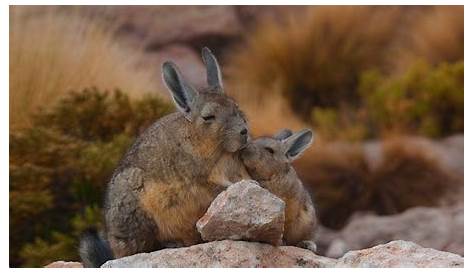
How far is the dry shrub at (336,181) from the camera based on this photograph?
14715 mm

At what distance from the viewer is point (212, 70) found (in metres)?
7.09

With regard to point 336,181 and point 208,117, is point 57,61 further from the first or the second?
point 208,117

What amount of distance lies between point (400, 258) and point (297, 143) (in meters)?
1.04

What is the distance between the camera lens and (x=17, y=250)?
11.8 meters

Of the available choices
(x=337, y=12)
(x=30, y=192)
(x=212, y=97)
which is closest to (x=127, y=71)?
(x=30, y=192)

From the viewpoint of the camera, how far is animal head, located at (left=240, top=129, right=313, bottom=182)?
7.24 m

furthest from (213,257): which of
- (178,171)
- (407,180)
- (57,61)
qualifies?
(407,180)

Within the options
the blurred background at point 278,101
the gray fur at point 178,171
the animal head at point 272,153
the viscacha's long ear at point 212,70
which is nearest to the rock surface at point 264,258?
the gray fur at point 178,171

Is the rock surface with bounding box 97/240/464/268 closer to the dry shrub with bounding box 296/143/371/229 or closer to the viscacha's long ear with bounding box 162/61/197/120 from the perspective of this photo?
the viscacha's long ear with bounding box 162/61/197/120

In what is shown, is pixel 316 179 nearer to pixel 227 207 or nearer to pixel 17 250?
pixel 17 250

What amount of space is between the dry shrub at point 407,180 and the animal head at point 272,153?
738 centimetres

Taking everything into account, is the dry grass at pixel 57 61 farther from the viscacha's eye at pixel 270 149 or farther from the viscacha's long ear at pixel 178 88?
the viscacha's long ear at pixel 178 88

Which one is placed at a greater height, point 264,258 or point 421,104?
point 421,104
